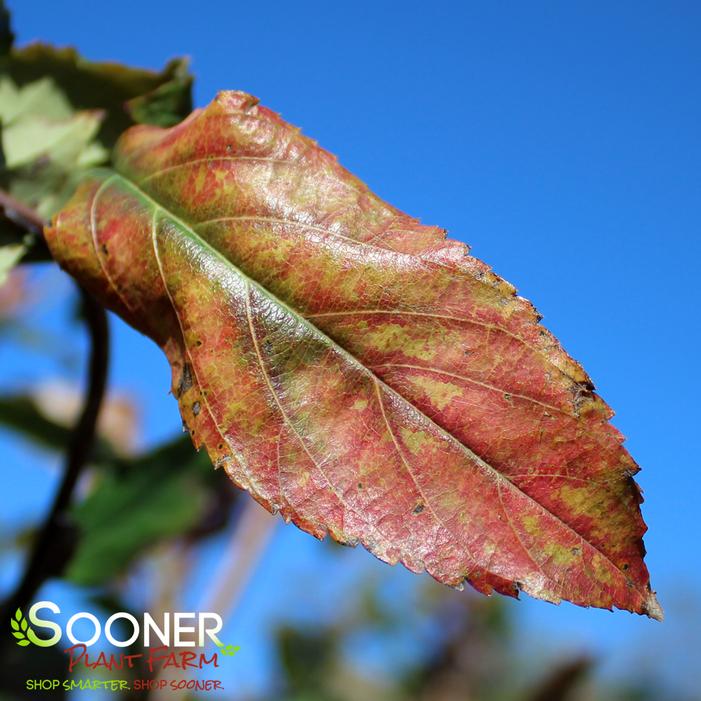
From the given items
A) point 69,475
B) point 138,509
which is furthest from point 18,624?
point 138,509

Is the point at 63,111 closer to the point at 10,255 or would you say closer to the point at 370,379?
the point at 10,255

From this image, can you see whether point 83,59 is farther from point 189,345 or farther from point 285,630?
point 285,630

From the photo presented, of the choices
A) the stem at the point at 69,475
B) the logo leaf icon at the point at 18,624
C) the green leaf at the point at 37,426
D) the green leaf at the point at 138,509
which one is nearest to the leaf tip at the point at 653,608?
the stem at the point at 69,475

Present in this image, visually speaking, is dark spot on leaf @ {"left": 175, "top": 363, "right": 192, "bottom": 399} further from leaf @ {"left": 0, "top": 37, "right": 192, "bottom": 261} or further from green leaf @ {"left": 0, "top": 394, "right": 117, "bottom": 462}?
green leaf @ {"left": 0, "top": 394, "right": 117, "bottom": 462}

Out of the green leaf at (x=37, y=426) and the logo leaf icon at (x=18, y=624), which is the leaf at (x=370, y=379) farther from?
the green leaf at (x=37, y=426)

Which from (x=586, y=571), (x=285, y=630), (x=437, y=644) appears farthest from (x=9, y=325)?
(x=586, y=571)

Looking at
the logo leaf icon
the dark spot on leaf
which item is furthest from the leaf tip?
the logo leaf icon
